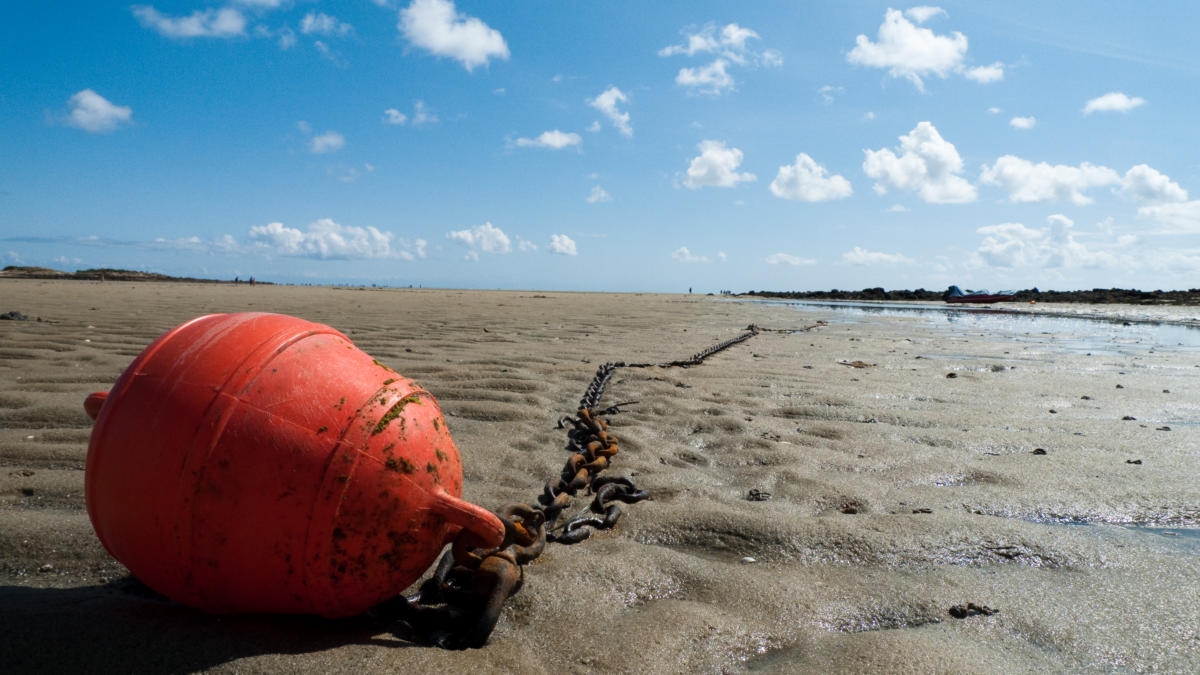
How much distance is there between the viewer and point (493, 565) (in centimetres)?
172

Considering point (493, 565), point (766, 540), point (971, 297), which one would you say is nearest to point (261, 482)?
Result: point (493, 565)

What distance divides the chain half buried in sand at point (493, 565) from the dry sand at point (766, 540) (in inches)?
3.0

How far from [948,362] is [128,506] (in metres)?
7.55

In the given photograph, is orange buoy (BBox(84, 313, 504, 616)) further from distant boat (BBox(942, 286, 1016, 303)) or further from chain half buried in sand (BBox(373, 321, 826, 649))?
distant boat (BBox(942, 286, 1016, 303))

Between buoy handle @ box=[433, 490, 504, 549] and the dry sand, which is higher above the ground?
buoy handle @ box=[433, 490, 504, 549]

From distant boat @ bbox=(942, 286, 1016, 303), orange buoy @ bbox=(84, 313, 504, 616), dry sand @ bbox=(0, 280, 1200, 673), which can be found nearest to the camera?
orange buoy @ bbox=(84, 313, 504, 616)

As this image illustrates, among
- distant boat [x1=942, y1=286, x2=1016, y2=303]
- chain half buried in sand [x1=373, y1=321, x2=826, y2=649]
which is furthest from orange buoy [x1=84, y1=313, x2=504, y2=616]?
distant boat [x1=942, y1=286, x2=1016, y2=303]

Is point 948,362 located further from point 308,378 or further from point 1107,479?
point 308,378

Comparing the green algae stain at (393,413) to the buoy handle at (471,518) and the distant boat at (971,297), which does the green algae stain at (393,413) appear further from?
the distant boat at (971,297)

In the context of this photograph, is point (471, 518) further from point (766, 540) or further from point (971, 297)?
point (971, 297)

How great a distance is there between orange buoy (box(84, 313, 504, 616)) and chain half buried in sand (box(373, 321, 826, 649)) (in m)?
0.13

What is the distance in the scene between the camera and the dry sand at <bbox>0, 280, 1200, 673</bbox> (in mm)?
1576

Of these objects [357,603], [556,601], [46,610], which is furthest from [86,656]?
[556,601]

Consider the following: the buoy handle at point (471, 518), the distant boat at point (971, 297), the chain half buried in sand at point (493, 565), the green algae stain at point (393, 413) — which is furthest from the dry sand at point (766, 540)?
the distant boat at point (971, 297)
